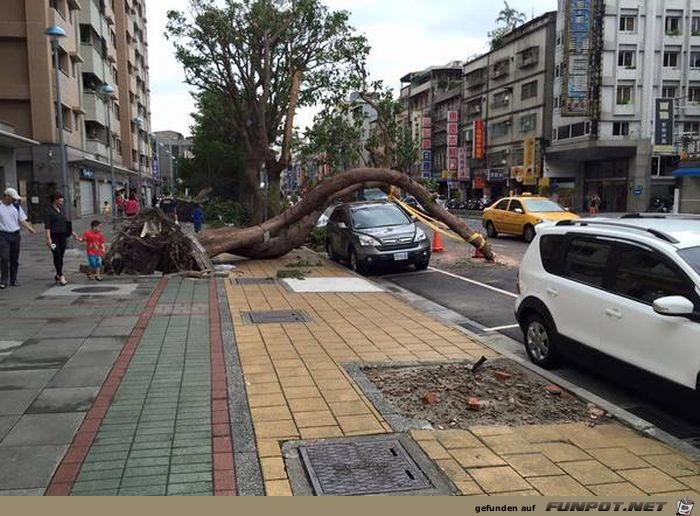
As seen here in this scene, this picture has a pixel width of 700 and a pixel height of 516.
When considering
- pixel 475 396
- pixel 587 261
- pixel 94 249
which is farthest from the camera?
pixel 94 249

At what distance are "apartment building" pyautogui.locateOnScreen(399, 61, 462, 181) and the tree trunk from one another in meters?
58.0

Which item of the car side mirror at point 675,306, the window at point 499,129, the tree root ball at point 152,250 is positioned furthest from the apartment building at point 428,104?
the car side mirror at point 675,306

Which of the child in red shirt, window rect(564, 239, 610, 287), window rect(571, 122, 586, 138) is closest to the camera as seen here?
window rect(564, 239, 610, 287)

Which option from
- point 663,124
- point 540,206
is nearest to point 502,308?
point 540,206

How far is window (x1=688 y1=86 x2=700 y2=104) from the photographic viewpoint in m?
45.5

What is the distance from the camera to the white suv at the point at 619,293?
485cm

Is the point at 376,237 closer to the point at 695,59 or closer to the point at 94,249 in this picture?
the point at 94,249

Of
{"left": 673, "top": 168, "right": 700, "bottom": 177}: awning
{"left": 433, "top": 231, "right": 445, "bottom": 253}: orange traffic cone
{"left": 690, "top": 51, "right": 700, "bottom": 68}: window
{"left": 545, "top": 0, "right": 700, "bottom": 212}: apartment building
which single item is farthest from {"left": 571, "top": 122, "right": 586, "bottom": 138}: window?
{"left": 433, "top": 231, "right": 445, "bottom": 253}: orange traffic cone

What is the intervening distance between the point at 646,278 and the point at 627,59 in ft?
148

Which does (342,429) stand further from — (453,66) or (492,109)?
(453,66)

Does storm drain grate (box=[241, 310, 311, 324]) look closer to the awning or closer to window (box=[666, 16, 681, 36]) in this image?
the awning

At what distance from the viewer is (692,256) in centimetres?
508

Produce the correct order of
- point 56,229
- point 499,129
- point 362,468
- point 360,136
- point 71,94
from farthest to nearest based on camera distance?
point 499,129
point 71,94
point 360,136
point 56,229
point 362,468

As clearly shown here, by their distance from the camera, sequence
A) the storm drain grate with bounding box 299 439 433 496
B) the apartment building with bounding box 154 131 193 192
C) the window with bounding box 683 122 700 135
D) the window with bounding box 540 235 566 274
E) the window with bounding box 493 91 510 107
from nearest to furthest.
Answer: the storm drain grate with bounding box 299 439 433 496 < the window with bounding box 540 235 566 274 < the window with bounding box 683 122 700 135 < the window with bounding box 493 91 510 107 < the apartment building with bounding box 154 131 193 192
